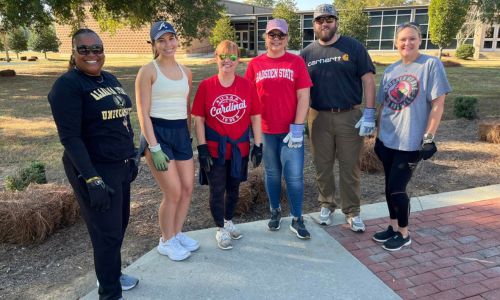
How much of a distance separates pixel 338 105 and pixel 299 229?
1.19 m

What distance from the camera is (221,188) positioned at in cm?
336

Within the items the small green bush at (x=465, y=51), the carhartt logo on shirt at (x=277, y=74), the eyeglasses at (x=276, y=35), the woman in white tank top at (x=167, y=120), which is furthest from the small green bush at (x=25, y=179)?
the small green bush at (x=465, y=51)

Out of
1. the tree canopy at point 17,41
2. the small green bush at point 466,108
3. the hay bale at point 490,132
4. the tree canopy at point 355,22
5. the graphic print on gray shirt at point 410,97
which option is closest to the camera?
the graphic print on gray shirt at point 410,97

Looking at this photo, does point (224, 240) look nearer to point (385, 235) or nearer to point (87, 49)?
point (385, 235)

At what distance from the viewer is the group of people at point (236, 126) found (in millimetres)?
2393

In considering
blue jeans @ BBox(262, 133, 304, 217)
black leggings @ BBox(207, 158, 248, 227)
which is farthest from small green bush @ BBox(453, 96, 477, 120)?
black leggings @ BBox(207, 158, 248, 227)

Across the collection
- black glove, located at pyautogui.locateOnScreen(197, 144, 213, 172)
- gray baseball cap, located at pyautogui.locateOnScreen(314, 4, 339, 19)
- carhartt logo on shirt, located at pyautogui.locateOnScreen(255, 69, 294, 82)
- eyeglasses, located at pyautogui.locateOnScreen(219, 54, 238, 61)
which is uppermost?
gray baseball cap, located at pyautogui.locateOnScreen(314, 4, 339, 19)

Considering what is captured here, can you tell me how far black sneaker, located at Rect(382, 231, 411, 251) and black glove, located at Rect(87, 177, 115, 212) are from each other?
2365 mm

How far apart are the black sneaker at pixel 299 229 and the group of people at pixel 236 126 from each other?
1 centimetres

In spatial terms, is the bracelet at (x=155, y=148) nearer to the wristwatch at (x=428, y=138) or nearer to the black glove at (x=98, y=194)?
the black glove at (x=98, y=194)

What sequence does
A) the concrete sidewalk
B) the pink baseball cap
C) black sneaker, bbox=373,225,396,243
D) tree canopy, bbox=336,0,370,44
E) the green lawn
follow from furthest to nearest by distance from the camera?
tree canopy, bbox=336,0,370,44 → the green lawn → black sneaker, bbox=373,225,396,243 → the pink baseball cap → the concrete sidewalk

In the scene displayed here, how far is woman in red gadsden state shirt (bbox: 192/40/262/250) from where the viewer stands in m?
3.18

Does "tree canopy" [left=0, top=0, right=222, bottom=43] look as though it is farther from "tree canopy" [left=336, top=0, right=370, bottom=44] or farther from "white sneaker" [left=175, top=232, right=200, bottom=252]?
"white sneaker" [left=175, top=232, right=200, bottom=252]

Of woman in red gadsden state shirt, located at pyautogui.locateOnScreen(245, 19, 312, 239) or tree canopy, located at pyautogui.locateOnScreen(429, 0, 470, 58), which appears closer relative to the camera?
woman in red gadsden state shirt, located at pyautogui.locateOnScreen(245, 19, 312, 239)
